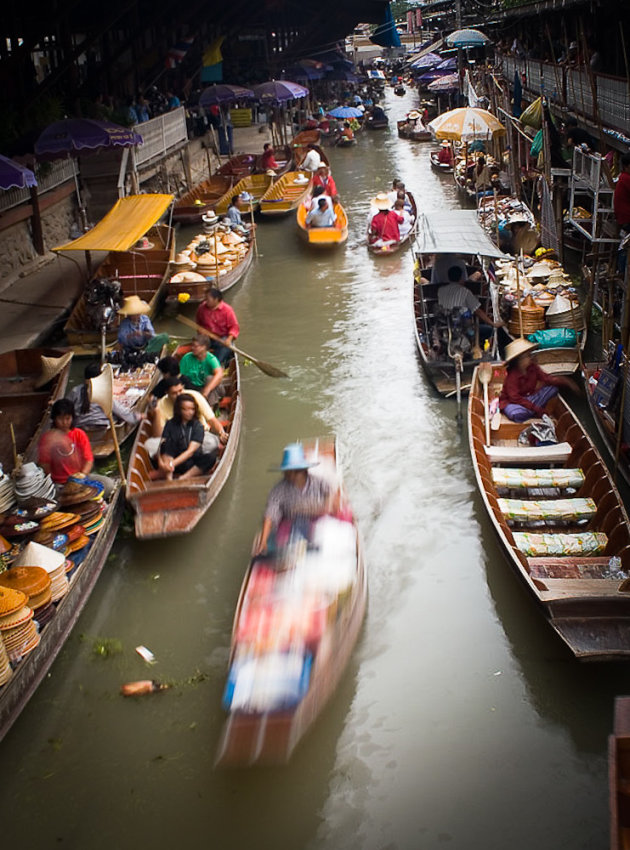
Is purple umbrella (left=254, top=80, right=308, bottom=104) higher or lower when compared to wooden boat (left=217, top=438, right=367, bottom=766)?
higher

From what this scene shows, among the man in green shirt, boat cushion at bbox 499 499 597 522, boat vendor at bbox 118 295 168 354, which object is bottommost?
boat cushion at bbox 499 499 597 522

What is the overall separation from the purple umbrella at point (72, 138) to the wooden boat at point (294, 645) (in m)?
10.1

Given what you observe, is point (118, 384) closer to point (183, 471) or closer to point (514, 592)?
point (183, 471)

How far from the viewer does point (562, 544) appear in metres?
7.15

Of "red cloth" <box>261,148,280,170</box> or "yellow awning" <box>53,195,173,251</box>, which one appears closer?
"yellow awning" <box>53,195,173,251</box>


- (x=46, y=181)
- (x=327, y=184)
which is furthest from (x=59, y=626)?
(x=327, y=184)

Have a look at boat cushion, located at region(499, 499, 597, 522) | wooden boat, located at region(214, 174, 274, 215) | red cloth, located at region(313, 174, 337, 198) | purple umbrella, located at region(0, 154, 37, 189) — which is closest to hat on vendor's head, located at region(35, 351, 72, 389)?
purple umbrella, located at region(0, 154, 37, 189)

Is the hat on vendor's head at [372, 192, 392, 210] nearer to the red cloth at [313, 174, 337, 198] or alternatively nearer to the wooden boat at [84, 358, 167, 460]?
the red cloth at [313, 174, 337, 198]

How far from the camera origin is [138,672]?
677cm

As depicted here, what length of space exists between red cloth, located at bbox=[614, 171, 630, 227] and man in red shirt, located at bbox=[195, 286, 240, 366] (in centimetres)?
505

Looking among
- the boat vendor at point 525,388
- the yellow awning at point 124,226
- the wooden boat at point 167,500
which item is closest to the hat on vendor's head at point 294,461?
the wooden boat at point 167,500

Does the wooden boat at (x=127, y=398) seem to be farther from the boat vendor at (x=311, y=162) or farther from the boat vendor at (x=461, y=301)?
the boat vendor at (x=311, y=162)

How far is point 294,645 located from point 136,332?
24.8 feet

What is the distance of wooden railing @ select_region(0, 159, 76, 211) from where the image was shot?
15234 mm
